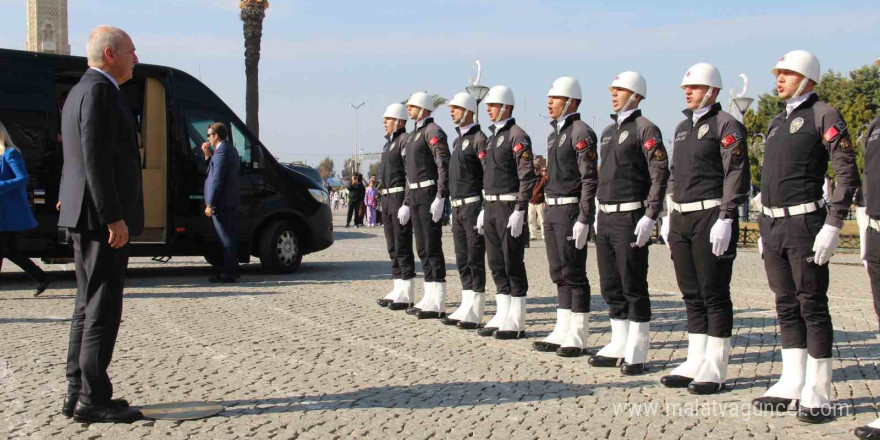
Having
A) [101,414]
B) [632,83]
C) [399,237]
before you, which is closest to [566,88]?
[632,83]

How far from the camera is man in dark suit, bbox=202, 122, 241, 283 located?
1185 cm

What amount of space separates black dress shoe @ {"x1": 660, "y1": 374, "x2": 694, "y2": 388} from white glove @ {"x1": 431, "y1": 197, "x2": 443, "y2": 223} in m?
3.49

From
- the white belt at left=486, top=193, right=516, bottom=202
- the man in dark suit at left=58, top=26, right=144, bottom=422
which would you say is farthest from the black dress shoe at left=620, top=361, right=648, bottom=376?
the man in dark suit at left=58, top=26, right=144, bottom=422

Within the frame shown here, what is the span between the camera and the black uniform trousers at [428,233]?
30.9 feet

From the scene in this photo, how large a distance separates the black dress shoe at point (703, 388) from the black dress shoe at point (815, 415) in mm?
723

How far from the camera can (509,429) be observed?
5043mm

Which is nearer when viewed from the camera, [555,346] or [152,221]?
[555,346]

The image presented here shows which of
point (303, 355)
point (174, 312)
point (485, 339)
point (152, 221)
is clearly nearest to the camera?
point (303, 355)

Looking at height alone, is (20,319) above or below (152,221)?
below

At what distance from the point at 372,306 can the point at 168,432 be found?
520 cm

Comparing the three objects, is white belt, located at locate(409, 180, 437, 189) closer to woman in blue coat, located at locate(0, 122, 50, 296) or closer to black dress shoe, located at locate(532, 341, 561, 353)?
black dress shoe, located at locate(532, 341, 561, 353)

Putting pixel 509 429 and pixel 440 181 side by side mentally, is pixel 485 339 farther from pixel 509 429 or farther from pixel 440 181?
pixel 509 429

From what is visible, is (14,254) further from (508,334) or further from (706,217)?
(706,217)

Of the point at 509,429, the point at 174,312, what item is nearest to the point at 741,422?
the point at 509,429
